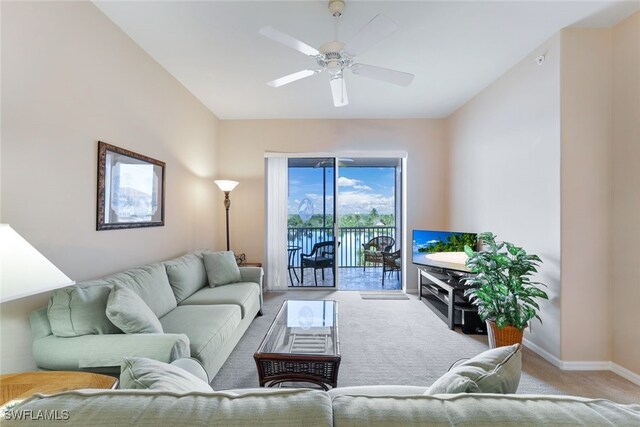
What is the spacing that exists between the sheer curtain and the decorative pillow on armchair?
12.0 ft

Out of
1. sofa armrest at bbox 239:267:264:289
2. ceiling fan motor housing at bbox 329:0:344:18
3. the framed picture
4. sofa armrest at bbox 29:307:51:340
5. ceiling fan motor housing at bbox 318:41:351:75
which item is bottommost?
sofa armrest at bbox 239:267:264:289

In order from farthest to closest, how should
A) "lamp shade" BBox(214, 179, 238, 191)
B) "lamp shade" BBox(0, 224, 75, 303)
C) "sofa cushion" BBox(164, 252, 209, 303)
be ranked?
"lamp shade" BBox(214, 179, 238, 191)
"sofa cushion" BBox(164, 252, 209, 303)
"lamp shade" BBox(0, 224, 75, 303)

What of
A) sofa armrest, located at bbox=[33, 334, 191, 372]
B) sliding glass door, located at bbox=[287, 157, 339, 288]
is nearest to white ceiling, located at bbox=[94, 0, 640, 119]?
sliding glass door, located at bbox=[287, 157, 339, 288]

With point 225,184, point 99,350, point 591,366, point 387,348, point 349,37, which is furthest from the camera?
point 225,184

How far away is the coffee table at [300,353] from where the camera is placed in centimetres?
174

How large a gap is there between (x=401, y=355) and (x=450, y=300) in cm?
95

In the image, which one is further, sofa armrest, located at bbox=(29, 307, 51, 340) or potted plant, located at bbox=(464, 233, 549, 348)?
potted plant, located at bbox=(464, 233, 549, 348)

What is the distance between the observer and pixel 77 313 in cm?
153

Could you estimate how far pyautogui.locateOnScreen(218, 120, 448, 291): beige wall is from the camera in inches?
173

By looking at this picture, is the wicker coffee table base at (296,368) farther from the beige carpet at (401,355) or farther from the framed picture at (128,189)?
the framed picture at (128,189)

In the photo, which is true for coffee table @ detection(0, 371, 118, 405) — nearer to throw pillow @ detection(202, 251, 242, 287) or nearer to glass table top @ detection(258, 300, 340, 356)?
glass table top @ detection(258, 300, 340, 356)

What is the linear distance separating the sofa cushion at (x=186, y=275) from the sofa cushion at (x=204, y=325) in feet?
0.69

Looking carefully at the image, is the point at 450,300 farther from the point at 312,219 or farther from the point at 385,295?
the point at 312,219

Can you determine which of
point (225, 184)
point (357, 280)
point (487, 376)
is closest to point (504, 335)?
point (487, 376)
